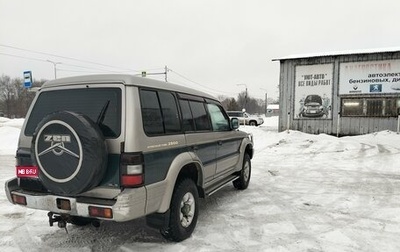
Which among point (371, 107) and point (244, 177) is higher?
point (371, 107)

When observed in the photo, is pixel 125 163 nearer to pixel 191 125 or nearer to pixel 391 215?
pixel 191 125

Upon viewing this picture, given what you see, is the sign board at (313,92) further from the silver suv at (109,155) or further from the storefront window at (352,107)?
the silver suv at (109,155)

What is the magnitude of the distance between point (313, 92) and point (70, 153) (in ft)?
56.9

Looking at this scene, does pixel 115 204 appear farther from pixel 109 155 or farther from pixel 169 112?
pixel 169 112

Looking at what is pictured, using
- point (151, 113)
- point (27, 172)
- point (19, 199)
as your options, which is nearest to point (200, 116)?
point (151, 113)

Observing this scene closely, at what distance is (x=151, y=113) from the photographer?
3605mm

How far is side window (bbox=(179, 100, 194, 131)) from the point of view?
4325 millimetres

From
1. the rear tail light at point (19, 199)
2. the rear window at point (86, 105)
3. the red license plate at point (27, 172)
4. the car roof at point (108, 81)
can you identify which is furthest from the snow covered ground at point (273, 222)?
the car roof at point (108, 81)

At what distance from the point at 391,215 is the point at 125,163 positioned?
15.0 ft

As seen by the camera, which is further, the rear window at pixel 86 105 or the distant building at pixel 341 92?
Result: the distant building at pixel 341 92

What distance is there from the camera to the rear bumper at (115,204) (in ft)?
10.2

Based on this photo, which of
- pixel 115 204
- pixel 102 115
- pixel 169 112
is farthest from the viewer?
pixel 169 112

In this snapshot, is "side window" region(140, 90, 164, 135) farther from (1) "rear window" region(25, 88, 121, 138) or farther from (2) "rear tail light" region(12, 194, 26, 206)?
(2) "rear tail light" region(12, 194, 26, 206)

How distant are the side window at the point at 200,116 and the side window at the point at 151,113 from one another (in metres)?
1.01
